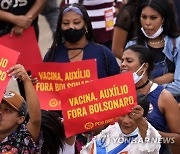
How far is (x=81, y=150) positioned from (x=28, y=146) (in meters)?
0.38

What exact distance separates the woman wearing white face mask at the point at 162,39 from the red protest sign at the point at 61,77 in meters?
0.53

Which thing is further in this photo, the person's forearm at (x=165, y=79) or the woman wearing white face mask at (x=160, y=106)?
the person's forearm at (x=165, y=79)

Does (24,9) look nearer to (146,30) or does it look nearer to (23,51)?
(23,51)

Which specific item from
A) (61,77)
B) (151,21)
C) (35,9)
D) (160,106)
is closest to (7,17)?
(35,9)

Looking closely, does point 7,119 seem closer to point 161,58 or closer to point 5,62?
point 5,62

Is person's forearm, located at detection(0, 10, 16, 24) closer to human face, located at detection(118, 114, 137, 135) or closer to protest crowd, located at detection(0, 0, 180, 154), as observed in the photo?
protest crowd, located at detection(0, 0, 180, 154)

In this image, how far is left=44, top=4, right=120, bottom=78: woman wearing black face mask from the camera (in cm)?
557

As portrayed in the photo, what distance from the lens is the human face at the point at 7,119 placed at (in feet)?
14.6

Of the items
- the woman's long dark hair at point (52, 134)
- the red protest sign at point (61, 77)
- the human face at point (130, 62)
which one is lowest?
the woman's long dark hair at point (52, 134)

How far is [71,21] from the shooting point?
18.5ft

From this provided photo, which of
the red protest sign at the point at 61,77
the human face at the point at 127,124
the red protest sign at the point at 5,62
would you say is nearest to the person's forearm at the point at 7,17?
the red protest sign at the point at 61,77

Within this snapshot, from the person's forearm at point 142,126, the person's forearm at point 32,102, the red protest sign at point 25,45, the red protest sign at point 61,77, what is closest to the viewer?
the person's forearm at point 142,126

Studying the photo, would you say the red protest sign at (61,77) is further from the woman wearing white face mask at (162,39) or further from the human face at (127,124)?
the human face at (127,124)

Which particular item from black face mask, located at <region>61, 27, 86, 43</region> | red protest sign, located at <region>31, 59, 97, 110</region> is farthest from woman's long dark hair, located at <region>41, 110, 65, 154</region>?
black face mask, located at <region>61, 27, 86, 43</region>
